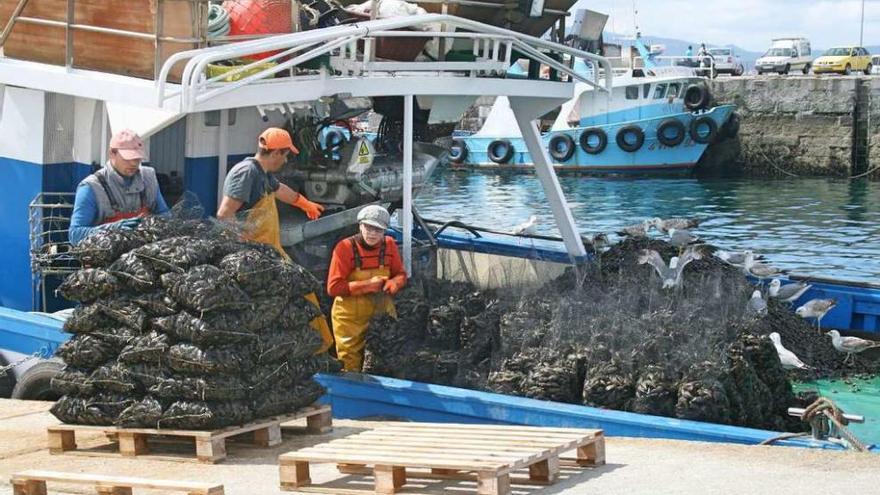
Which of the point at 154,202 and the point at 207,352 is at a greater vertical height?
the point at 154,202

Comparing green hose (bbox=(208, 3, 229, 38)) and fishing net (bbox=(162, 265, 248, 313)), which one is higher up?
green hose (bbox=(208, 3, 229, 38))

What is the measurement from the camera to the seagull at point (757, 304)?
10711mm

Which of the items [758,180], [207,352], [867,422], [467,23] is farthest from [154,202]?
[758,180]

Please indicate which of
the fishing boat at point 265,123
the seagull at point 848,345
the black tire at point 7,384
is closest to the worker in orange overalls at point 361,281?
the fishing boat at point 265,123

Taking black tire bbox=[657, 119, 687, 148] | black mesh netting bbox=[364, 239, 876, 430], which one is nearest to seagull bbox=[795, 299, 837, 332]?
black mesh netting bbox=[364, 239, 876, 430]

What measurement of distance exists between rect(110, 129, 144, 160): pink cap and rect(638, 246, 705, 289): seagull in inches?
174

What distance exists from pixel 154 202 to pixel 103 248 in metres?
1.28

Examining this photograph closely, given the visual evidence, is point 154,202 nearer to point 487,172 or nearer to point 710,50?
point 487,172

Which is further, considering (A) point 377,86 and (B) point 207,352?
(A) point 377,86

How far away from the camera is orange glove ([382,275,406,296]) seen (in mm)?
9297

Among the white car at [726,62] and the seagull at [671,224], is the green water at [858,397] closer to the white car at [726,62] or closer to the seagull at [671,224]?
the seagull at [671,224]

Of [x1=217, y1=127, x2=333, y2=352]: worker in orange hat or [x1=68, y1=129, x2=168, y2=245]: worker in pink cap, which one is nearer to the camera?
[x1=68, y1=129, x2=168, y2=245]: worker in pink cap

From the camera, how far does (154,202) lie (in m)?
9.02

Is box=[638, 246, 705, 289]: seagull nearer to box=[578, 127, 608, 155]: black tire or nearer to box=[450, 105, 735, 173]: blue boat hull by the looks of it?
box=[450, 105, 735, 173]: blue boat hull
